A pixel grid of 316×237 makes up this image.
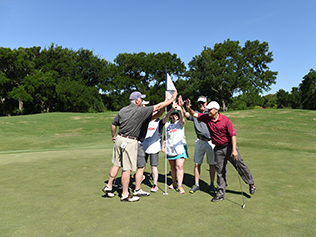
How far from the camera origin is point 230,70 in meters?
54.4

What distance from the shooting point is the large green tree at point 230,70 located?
54.4 m

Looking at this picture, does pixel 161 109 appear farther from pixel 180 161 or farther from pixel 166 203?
pixel 166 203

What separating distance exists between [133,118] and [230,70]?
52.4 metres

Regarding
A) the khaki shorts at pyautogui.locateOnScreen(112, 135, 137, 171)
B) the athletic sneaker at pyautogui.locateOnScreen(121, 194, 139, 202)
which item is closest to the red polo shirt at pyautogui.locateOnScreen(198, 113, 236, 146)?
the khaki shorts at pyautogui.locateOnScreen(112, 135, 137, 171)

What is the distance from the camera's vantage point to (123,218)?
14.0 ft

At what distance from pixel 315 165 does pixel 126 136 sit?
6339 mm

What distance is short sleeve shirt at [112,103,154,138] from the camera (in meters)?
5.34

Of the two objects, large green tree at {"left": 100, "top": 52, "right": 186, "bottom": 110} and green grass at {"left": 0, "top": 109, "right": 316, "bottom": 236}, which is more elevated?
large green tree at {"left": 100, "top": 52, "right": 186, "bottom": 110}

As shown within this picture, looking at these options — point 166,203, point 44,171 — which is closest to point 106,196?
point 166,203

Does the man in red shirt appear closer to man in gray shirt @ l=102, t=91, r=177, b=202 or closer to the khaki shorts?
man in gray shirt @ l=102, t=91, r=177, b=202

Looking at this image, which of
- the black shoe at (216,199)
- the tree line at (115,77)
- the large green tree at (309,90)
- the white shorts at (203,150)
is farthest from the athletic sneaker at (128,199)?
the large green tree at (309,90)

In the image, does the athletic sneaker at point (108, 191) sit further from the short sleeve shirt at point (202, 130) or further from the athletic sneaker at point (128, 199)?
the short sleeve shirt at point (202, 130)

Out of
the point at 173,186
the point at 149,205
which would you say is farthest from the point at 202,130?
the point at 149,205

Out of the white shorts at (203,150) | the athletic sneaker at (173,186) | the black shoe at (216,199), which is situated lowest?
the athletic sneaker at (173,186)
